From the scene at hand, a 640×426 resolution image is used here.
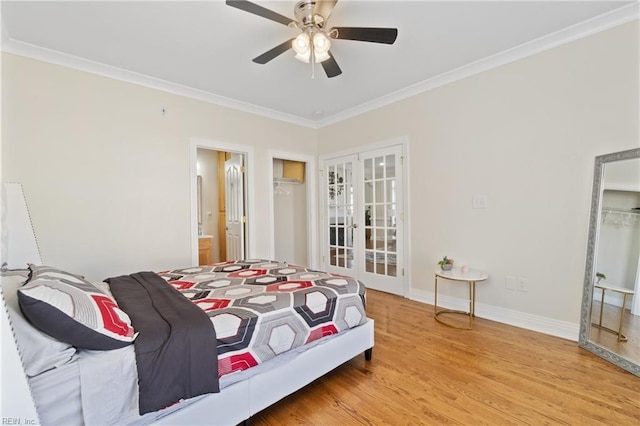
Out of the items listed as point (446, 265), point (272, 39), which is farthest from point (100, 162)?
point (446, 265)

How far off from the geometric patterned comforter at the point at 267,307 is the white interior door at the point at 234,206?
1815 mm

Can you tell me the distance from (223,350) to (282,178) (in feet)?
12.4

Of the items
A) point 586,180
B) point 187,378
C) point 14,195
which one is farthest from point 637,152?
point 14,195

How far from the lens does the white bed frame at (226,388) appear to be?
960 millimetres

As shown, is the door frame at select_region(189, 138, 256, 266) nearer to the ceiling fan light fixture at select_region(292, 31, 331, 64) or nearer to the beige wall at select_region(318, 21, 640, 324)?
the ceiling fan light fixture at select_region(292, 31, 331, 64)

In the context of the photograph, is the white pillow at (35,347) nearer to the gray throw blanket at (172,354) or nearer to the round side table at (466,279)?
the gray throw blanket at (172,354)

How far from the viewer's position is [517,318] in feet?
9.14

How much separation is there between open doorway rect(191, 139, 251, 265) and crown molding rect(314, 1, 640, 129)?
2.18m

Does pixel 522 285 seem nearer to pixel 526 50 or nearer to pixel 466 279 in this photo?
pixel 466 279

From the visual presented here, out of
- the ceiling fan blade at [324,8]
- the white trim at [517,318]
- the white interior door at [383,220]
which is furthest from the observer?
the white interior door at [383,220]

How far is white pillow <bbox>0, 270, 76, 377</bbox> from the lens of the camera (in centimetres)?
104

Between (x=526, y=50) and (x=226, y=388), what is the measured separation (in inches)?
141

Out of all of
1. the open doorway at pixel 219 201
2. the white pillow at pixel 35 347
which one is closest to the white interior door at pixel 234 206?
the open doorway at pixel 219 201

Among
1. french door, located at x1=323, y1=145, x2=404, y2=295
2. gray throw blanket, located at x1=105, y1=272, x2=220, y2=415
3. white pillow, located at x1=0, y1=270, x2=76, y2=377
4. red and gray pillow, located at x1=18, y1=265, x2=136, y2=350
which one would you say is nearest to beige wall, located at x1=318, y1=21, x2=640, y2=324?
french door, located at x1=323, y1=145, x2=404, y2=295
